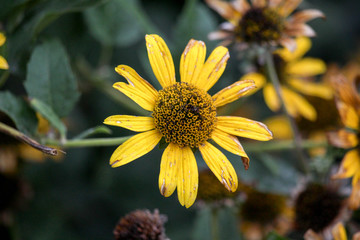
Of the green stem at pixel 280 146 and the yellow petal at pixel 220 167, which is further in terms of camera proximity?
the green stem at pixel 280 146

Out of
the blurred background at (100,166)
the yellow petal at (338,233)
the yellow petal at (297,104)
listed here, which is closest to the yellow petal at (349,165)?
the yellow petal at (338,233)

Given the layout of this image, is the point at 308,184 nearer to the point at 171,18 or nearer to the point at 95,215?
the point at 95,215

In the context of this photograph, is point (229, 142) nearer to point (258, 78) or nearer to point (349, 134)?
point (349, 134)

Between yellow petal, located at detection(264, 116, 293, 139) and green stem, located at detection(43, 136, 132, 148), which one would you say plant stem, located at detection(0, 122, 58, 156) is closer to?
green stem, located at detection(43, 136, 132, 148)

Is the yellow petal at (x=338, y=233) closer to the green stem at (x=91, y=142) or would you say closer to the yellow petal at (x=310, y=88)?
the green stem at (x=91, y=142)

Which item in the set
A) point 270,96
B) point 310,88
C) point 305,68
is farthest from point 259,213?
point 305,68
